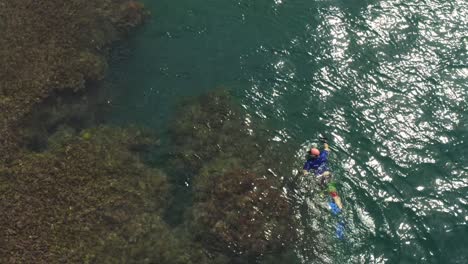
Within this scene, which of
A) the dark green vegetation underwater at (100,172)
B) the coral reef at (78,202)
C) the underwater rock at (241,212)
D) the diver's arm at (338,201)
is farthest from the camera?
the diver's arm at (338,201)

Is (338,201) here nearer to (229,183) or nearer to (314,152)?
(314,152)

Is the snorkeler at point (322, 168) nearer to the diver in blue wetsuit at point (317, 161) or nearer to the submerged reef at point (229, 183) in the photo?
the diver in blue wetsuit at point (317, 161)

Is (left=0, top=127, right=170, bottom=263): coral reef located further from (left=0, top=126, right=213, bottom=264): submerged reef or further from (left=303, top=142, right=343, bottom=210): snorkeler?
(left=303, top=142, right=343, bottom=210): snorkeler

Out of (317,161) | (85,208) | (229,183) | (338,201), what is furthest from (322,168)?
(85,208)

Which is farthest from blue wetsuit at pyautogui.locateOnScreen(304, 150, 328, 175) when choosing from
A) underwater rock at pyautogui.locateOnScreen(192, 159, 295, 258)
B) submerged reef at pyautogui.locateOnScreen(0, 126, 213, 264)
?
submerged reef at pyautogui.locateOnScreen(0, 126, 213, 264)

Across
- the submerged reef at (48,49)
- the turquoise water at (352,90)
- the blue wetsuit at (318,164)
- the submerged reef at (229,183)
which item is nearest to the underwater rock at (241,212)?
the submerged reef at (229,183)

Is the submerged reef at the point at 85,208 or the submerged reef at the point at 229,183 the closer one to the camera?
the submerged reef at the point at 85,208

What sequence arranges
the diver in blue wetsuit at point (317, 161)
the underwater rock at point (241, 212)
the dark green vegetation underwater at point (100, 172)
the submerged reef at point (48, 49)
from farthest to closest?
the diver in blue wetsuit at point (317, 161)
the submerged reef at point (48, 49)
the underwater rock at point (241, 212)
the dark green vegetation underwater at point (100, 172)
